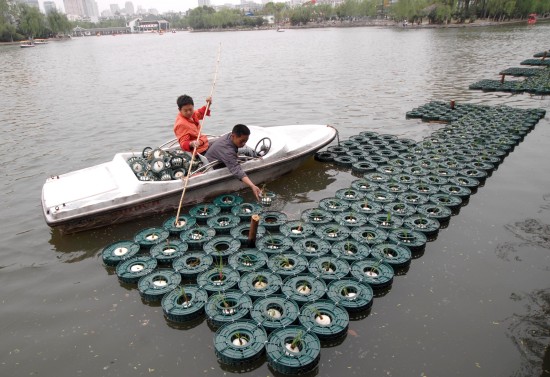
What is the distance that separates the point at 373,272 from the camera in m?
5.80

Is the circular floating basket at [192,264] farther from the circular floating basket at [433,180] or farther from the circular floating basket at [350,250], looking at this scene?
the circular floating basket at [433,180]

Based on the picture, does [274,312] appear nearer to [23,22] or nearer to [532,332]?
[532,332]

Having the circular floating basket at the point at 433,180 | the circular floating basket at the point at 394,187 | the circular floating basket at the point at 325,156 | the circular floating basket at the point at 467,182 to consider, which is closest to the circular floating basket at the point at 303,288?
the circular floating basket at the point at 394,187

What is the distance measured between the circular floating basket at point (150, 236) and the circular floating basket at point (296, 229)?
2.18 m

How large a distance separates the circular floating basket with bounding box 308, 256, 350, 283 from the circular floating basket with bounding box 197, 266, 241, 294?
1.20 meters

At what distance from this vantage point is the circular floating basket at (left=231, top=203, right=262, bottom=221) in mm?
7461

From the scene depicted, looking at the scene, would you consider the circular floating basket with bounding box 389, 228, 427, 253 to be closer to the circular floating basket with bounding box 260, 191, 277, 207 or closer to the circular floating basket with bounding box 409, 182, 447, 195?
the circular floating basket with bounding box 409, 182, 447, 195

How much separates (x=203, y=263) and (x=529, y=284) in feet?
16.6

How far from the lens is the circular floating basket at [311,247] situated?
20.3 ft

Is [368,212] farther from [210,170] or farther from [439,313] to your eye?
[210,170]

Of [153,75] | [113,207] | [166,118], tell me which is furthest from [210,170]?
[153,75]

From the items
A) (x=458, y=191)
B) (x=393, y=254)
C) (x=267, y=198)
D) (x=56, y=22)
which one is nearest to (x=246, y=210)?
(x=267, y=198)

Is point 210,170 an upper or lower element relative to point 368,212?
upper

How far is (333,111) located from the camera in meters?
17.0
